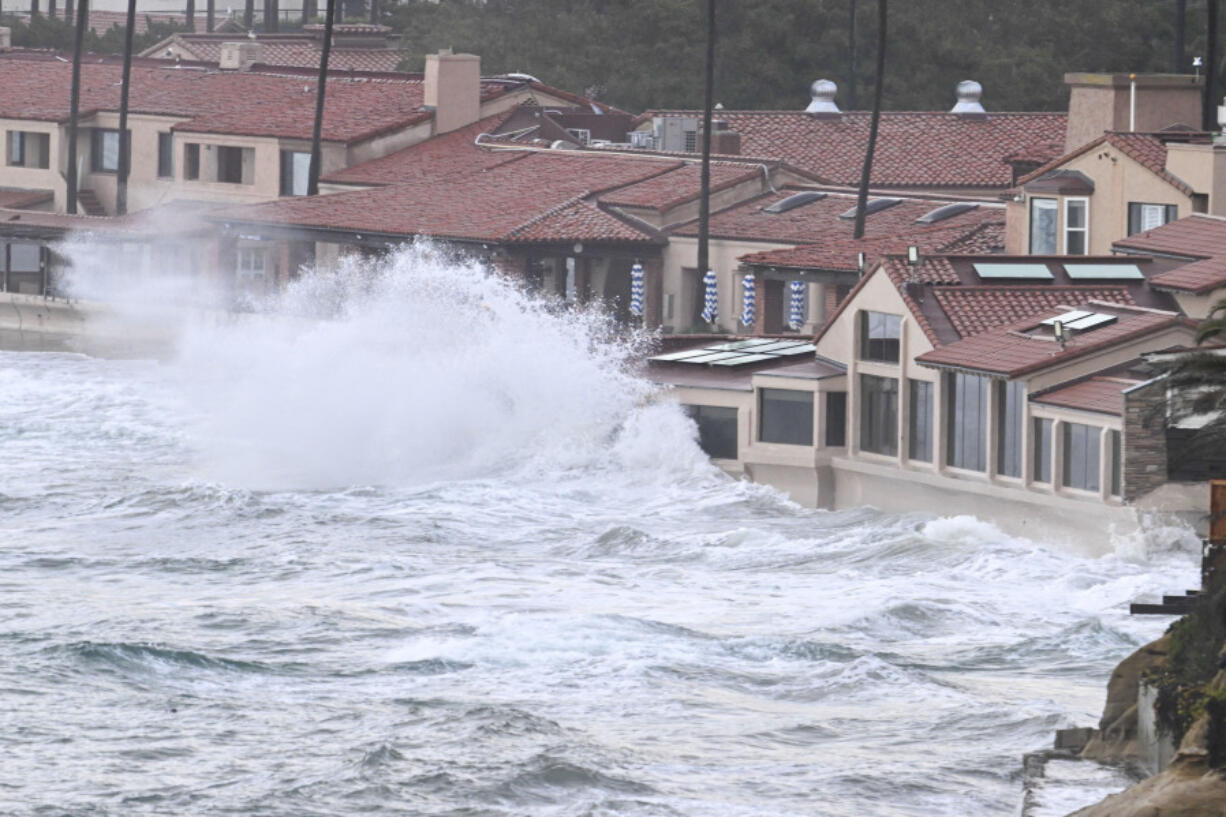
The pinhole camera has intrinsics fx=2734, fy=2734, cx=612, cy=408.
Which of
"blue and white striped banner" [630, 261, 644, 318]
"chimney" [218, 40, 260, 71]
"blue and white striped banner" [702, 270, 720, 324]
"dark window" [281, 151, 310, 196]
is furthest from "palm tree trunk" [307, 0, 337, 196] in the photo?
"blue and white striped banner" [702, 270, 720, 324]

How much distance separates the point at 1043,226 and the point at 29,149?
1567 inches

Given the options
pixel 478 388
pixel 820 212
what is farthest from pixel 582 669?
pixel 820 212

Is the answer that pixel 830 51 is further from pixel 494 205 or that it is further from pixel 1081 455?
pixel 1081 455

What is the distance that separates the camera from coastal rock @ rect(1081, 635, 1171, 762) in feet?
90.3

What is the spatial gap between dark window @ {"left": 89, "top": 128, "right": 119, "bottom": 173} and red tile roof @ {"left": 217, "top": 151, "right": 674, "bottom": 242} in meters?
11.3

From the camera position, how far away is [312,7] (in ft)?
452

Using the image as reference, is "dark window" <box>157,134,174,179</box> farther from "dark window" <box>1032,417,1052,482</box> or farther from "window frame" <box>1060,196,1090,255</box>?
"dark window" <box>1032,417,1052,482</box>

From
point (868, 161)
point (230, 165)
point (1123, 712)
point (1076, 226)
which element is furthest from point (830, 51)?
point (1123, 712)

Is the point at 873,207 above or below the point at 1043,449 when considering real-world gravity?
above

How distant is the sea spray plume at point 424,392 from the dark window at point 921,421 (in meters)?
6.74

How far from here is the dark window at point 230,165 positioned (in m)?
79.9

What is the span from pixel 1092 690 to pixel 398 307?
94.0 feet

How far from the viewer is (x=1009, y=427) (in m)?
43.2

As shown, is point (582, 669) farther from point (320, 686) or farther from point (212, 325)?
point (212, 325)
